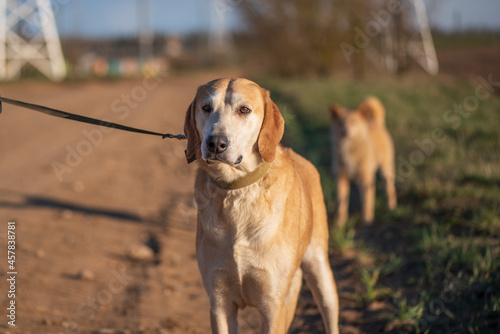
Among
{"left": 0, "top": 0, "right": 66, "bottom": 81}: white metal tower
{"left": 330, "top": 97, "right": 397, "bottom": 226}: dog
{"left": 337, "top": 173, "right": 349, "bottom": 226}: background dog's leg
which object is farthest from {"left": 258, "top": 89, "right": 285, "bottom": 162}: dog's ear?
{"left": 0, "top": 0, "right": 66, "bottom": 81}: white metal tower

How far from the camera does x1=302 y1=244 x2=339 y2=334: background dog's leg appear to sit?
Result: 3461mm

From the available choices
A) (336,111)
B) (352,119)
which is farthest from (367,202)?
(336,111)

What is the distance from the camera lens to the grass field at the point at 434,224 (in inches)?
156

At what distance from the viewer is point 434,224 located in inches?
210

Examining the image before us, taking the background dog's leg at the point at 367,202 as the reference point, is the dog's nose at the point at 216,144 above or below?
above

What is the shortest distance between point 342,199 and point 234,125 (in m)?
3.94

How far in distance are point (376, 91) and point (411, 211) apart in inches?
353

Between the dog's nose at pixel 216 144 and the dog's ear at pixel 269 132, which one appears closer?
the dog's nose at pixel 216 144

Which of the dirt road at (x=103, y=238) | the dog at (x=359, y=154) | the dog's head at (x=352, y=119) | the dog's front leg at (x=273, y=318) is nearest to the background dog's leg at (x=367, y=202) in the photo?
the dog at (x=359, y=154)

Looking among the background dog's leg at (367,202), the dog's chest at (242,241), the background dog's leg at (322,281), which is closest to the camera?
the dog's chest at (242,241)

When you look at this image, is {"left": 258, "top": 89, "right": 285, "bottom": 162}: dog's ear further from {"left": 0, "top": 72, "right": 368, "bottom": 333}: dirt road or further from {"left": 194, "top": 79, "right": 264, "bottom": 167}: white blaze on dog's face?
{"left": 0, "top": 72, "right": 368, "bottom": 333}: dirt road

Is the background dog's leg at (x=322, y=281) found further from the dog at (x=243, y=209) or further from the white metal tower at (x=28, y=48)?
the white metal tower at (x=28, y=48)

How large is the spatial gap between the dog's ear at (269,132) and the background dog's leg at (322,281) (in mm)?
853

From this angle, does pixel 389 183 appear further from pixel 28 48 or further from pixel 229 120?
pixel 28 48
